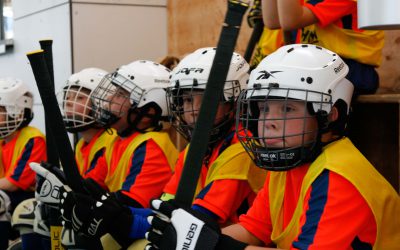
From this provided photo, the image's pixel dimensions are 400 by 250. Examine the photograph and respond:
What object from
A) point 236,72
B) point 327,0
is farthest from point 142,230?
point 327,0

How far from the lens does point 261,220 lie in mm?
2254

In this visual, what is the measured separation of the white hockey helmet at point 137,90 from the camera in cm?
318

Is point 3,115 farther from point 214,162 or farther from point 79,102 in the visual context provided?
point 214,162

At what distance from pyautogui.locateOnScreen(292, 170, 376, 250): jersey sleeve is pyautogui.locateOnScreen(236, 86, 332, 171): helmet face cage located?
0.41ft

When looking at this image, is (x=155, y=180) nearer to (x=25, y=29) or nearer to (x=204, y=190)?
(x=204, y=190)

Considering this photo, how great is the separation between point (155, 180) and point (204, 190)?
0.58 meters

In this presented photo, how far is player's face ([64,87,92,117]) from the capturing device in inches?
143

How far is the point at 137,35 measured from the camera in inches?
222

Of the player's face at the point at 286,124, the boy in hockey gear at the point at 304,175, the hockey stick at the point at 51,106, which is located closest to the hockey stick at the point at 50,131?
the hockey stick at the point at 51,106

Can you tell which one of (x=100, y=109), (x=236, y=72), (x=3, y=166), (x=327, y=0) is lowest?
(x=3, y=166)

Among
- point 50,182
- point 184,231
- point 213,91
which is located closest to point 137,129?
point 50,182

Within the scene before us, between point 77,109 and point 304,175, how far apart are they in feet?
6.13

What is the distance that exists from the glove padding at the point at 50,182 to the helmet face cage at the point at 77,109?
76 cm

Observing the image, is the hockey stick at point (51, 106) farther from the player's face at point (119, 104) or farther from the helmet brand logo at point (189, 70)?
the player's face at point (119, 104)
